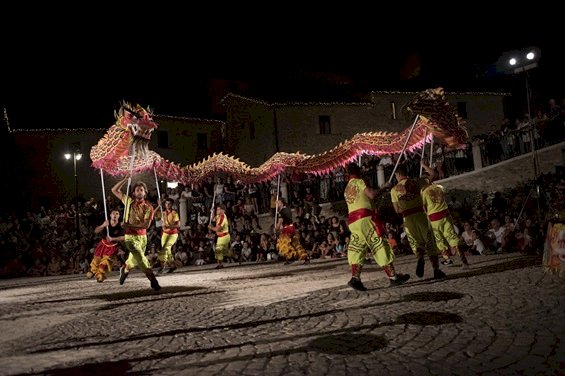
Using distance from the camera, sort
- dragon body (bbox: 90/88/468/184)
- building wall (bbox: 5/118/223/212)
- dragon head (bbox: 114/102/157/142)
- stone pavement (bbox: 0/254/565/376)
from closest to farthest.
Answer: stone pavement (bbox: 0/254/565/376) < dragon body (bbox: 90/88/468/184) < dragon head (bbox: 114/102/157/142) < building wall (bbox: 5/118/223/212)

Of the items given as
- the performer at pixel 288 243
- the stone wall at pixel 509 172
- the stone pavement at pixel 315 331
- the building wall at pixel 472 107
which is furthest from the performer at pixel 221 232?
the building wall at pixel 472 107

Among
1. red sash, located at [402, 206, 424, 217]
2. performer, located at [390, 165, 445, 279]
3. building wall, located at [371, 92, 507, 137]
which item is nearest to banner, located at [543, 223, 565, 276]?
performer, located at [390, 165, 445, 279]

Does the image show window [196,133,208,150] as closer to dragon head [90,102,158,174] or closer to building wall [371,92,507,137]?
building wall [371,92,507,137]

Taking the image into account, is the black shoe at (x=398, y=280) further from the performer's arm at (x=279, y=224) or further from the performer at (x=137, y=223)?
the performer's arm at (x=279, y=224)

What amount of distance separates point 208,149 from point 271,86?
7475 mm

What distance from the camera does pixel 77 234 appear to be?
21.0m

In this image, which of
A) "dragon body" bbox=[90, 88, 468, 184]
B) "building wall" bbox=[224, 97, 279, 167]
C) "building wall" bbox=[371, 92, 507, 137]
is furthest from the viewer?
"building wall" bbox=[371, 92, 507, 137]

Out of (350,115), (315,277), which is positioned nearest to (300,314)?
(315,277)

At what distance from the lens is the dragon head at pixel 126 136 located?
9.94 m

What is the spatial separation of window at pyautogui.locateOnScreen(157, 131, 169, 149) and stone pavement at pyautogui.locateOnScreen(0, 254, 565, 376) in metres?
28.6

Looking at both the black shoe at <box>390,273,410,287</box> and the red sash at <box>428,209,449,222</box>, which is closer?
the black shoe at <box>390,273,410,287</box>

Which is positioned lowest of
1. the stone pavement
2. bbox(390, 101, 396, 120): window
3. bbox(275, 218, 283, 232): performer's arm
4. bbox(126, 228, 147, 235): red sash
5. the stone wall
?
the stone pavement

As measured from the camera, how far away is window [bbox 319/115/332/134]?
32.8 metres

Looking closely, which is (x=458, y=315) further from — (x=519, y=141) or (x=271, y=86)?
(x=271, y=86)
